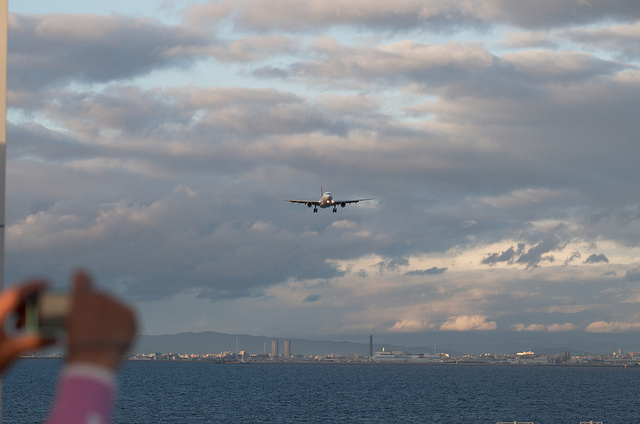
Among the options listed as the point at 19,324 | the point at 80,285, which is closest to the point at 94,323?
the point at 80,285

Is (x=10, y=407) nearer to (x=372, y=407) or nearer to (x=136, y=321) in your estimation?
(x=372, y=407)

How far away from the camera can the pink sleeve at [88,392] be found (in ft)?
10.6

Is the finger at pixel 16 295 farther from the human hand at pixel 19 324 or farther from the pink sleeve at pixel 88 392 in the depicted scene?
the pink sleeve at pixel 88 392

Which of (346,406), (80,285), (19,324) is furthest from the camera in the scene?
(346,406)

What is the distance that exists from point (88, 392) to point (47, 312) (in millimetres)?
397

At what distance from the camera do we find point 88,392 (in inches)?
128

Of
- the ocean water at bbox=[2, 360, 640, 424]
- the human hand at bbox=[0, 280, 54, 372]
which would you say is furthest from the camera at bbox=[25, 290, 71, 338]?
the ocean water at bbox=[2, 360, 640, 424]

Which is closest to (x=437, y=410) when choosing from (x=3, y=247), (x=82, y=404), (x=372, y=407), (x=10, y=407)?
(x=372, y=407)

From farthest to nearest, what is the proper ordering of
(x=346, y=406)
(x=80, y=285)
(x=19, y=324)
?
(x=346, y=406) → (x=19, y=324) → (x=80, y=285)

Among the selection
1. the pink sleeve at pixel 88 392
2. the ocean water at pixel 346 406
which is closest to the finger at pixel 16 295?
the pink sleeve at pixel 88 392

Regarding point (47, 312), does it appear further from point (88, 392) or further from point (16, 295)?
point (88, 392)

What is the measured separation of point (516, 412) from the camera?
134 m

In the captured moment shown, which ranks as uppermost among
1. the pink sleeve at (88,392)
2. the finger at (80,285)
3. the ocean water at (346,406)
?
the finger at (80,285)

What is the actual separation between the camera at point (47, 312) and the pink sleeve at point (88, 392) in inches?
8.1
